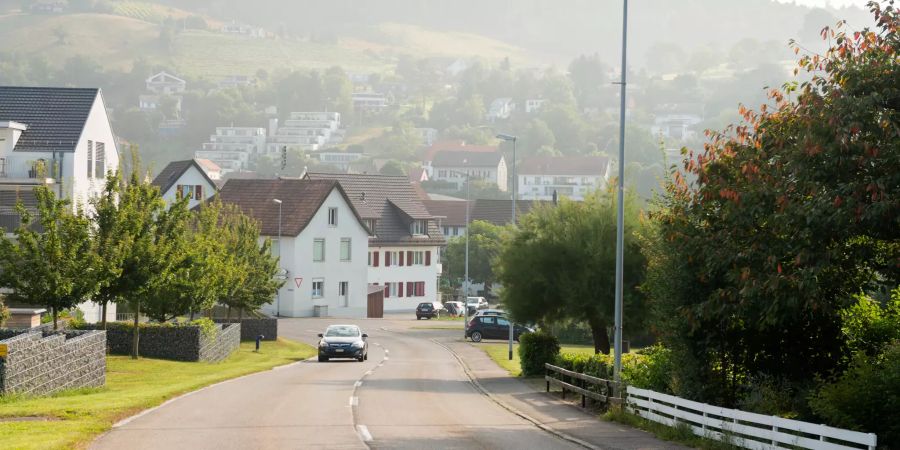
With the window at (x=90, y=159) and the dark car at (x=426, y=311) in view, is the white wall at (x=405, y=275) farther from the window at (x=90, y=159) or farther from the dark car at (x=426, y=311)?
the window at (x=90, y=159)

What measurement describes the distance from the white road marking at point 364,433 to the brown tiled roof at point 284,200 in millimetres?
61424

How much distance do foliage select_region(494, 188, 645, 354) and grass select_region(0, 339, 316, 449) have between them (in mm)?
9389

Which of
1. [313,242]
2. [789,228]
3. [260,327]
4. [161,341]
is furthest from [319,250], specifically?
[789,228]

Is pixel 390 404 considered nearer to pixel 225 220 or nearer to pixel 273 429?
pixel 273 429

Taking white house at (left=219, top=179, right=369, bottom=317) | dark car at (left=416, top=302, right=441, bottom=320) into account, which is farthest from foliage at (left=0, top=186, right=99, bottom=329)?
dark car at (left=416, top=302, right=441, bottom=320)

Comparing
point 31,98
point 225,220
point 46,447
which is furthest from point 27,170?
point 46,447

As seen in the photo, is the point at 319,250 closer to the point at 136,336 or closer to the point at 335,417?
the point at 136,336

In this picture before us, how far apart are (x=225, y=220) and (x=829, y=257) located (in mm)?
41657

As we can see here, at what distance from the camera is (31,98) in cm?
5881

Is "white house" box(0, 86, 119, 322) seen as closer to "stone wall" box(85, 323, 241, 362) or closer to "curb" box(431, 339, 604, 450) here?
"stone wall" box(85, 323, 241, 362)

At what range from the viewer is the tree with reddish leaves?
66.3 feet

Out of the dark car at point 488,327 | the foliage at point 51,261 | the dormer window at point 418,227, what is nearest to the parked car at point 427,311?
the dormer window at point 418,227

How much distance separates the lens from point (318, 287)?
87.7 m

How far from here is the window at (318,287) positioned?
286 feet
